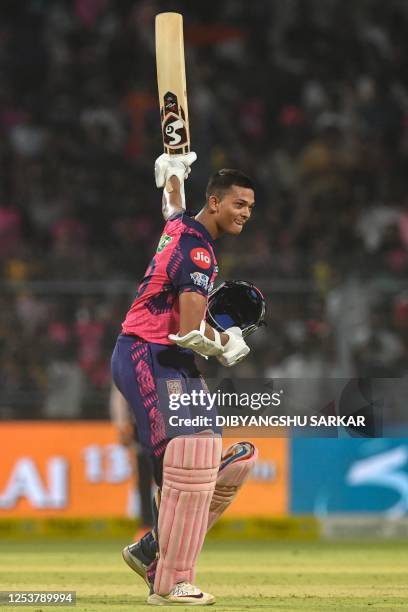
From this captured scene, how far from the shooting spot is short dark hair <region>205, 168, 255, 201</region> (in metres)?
6.39

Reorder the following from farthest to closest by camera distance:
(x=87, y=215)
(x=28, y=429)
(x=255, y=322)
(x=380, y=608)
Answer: (x=87, y=215) < (x=28, y=429) < (x=255, y=322) < (x=380, y=608)

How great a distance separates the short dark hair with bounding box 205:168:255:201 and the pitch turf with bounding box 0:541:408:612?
1841 mm

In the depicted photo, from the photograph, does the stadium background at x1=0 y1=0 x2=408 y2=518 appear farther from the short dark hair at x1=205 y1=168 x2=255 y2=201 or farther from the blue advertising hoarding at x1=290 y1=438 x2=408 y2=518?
the short dark hair at x1=205 y1=168 x2=255 y2=201

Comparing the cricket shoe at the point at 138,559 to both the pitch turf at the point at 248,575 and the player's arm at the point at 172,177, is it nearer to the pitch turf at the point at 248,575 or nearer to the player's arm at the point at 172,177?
the pitch turf at the point at 248,575

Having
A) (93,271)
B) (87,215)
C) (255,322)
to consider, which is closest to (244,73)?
(87,215)

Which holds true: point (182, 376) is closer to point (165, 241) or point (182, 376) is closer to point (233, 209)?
point (165, 241)

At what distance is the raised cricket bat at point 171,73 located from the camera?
22.7 feet

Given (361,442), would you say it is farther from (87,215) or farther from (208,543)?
(87,215)

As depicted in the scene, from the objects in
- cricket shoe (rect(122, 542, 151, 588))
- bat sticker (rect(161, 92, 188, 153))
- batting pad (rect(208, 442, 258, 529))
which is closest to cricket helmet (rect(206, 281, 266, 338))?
batting pad (rect(208, 442, 258, 529))

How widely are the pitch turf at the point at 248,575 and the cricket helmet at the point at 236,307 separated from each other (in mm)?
1269

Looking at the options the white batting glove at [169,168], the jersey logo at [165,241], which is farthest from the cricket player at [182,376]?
the white batting glove at [169,168]

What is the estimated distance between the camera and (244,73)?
15.6 m

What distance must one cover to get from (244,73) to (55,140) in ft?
7.38

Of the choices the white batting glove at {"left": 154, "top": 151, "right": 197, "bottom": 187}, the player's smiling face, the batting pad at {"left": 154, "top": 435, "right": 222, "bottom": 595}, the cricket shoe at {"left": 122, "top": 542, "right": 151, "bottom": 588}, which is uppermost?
the white batting glove at {"left": 154, "top": 151, "right": 197, "bottom": 187}
